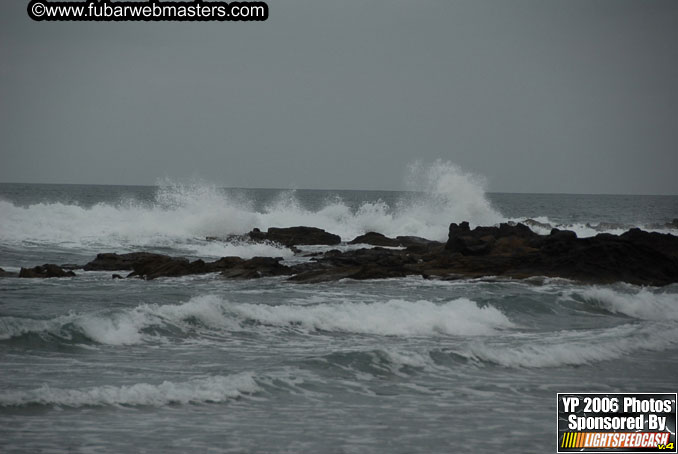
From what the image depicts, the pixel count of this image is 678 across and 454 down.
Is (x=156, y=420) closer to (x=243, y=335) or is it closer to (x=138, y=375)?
(x=138, y=375)

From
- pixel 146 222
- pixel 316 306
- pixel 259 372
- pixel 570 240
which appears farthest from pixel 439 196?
pixel 259 372

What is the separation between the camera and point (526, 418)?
927 cm

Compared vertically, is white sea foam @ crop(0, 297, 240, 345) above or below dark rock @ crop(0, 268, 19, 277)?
below

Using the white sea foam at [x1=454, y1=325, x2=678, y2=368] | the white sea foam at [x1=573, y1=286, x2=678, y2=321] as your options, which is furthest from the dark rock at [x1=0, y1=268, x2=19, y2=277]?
the white sea foam at [x1=573, y1=286, x2=678, y2=321]

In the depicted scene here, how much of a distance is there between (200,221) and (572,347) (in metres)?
30.4

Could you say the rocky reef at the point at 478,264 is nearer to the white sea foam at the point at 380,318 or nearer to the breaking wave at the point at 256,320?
the white sea foam at the point at 380,318

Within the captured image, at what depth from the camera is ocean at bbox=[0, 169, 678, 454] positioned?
337 inches

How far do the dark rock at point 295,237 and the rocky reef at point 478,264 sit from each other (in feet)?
31.2

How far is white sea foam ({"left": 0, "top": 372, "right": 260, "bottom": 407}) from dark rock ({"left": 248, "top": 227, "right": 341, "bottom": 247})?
79.6 feet

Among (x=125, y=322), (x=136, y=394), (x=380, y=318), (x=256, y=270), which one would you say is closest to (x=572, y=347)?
(x=380, y=318)

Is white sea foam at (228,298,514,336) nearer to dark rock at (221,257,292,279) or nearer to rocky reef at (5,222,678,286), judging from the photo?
rocky reef at (5,222,678,286)

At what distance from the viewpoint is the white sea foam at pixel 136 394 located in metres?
9.34

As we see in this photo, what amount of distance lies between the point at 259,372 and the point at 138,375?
5.23ft

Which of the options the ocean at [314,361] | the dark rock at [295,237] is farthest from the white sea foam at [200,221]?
the ocean at [314,361]
